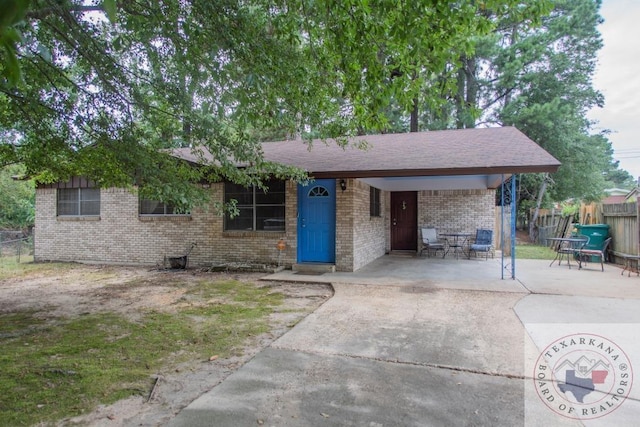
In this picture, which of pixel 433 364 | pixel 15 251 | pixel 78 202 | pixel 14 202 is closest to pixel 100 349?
pixel 433 364

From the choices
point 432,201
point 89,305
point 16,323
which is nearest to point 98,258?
point 89,305

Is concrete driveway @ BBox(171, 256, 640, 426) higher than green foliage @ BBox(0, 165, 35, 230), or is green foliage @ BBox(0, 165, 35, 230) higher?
green foliage @ BBox(0, 165, 35, 230)

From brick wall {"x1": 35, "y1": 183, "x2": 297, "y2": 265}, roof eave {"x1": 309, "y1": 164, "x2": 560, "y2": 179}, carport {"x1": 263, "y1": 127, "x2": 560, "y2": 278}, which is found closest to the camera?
roof eave {"x1": 309, "y1": 164, "x2": 560, "y2": 179}

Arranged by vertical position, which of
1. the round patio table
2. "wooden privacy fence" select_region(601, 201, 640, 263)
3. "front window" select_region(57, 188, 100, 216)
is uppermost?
"front window" select_region(57, 188, 100, 216)

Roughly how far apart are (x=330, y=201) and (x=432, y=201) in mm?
4900

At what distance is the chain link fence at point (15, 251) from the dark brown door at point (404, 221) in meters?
12.2

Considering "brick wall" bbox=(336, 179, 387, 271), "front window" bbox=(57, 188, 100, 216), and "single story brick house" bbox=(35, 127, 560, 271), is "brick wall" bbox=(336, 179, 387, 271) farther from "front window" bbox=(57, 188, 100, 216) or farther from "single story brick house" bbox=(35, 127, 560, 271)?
"front window" bbox=(57, 188, 100, 216)

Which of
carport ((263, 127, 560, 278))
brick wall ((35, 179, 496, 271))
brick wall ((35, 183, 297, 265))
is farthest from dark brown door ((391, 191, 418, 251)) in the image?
brick wall ((35, 183, 297, 265))

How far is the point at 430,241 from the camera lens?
12148mm

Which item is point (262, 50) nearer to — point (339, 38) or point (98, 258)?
point (339, 38)

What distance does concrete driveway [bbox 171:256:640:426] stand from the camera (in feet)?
8.86

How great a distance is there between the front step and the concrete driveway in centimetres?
211

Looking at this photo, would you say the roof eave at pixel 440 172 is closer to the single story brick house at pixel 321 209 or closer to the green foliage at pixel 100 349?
the single story brick house at pixel 321 209

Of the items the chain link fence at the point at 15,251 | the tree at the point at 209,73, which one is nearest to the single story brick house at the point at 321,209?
the chain link fence at the point at 15,251
